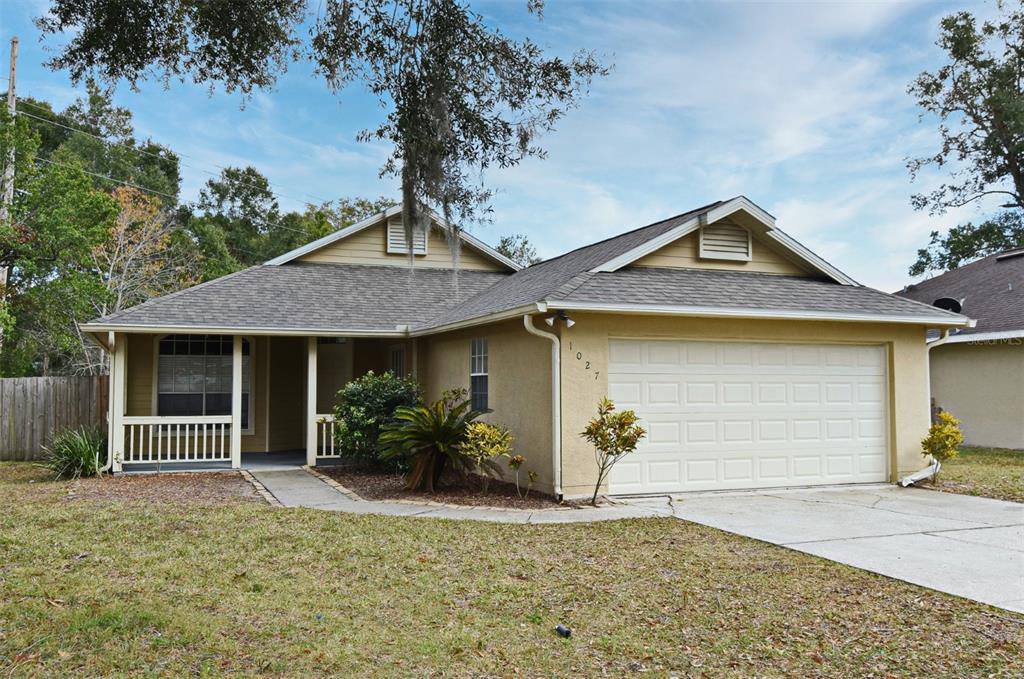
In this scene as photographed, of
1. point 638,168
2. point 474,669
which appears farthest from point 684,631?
point 638,168

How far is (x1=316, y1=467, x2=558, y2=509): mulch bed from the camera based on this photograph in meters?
9.46

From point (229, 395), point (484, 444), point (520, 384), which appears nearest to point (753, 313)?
point (520, 384)

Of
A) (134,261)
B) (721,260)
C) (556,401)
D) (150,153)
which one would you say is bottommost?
(556,401)

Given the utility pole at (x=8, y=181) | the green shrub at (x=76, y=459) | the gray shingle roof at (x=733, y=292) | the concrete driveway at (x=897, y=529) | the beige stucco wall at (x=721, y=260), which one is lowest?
the concrete driveway at (x=897, y=529)

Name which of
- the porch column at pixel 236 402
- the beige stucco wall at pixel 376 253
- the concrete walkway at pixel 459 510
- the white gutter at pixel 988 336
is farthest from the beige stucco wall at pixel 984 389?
the porch column at pixel 236 402

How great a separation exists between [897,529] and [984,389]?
12.0 meters

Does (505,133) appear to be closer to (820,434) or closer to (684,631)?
(684,631)

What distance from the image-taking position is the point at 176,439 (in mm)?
13695

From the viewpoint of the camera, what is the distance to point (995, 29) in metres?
27.3

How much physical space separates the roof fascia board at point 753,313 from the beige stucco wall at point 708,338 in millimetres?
249

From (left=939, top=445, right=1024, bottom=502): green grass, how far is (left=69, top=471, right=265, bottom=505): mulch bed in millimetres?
9902

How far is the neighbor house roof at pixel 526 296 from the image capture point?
33.5 feet

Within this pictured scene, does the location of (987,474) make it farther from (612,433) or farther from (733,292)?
(612,433)

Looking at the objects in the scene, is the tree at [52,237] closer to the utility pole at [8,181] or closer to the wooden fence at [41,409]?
the utility pole at [8,181]
